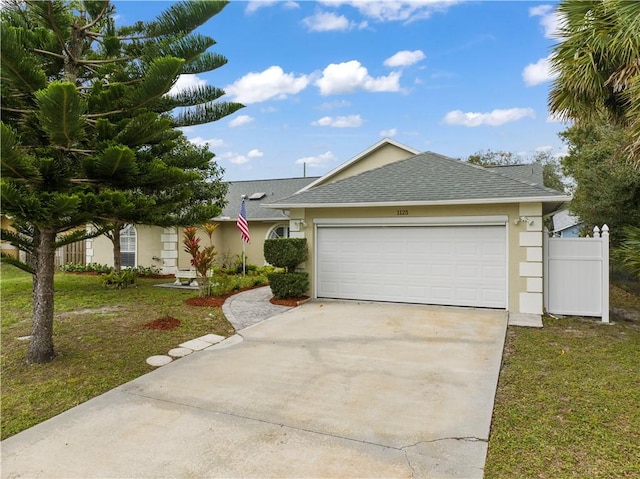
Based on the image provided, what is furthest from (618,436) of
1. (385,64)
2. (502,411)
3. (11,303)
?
(385,64)

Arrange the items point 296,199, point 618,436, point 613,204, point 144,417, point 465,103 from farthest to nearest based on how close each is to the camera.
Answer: point 465,103 → point 613,204 → point 296,199 → point 144,417 → point 618,436

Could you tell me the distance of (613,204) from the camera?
1348 centimetres

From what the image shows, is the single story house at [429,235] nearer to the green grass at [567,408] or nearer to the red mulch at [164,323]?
the green grass at [567,408]

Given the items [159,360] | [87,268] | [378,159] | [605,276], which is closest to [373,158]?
[378,159]

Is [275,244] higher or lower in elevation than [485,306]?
higher

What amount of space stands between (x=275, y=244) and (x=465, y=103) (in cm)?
1237

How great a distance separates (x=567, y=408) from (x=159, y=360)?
5.09m

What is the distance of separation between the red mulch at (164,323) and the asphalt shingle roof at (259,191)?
9538 mm

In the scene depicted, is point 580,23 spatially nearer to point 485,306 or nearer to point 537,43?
point 537,43

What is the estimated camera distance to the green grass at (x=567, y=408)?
3.07 metres

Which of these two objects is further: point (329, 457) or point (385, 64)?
point (385, 64)

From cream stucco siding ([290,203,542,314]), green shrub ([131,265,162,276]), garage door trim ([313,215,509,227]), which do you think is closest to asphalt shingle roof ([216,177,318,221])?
green shrub ([131,265,162,276])

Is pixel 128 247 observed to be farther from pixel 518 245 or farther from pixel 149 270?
pixel 518 245

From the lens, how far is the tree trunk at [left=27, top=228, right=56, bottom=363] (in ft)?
17.8
